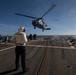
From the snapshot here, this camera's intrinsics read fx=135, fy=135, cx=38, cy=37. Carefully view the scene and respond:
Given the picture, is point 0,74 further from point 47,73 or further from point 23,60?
point 47,73

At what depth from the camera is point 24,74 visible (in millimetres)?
6031

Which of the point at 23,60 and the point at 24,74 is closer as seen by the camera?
the point at 24,74

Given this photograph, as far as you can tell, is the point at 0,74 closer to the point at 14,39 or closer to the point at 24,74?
the point at 24,74

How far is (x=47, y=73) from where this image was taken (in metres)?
6.24

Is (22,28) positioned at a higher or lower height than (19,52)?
higher

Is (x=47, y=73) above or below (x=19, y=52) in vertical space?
below

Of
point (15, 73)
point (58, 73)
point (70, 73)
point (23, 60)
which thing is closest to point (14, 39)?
point (23, 60)

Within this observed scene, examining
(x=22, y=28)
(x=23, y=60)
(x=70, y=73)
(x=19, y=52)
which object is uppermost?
(x=22, y=28)

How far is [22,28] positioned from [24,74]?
2.12m

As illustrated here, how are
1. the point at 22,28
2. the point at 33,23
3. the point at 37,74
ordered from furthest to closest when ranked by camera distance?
the point at 33,23, the point at 22,28, the point at 37,74

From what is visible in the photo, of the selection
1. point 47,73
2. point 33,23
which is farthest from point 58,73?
point 33,23

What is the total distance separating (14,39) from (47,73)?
2.23m

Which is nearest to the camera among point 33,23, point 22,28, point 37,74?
point 37,74

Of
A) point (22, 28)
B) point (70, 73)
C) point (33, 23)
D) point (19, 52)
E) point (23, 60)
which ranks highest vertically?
point (33, 23)
